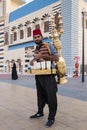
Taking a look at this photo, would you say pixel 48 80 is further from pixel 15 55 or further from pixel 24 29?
pixel 15 55

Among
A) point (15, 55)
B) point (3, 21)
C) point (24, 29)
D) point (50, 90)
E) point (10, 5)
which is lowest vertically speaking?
point (50, 90)

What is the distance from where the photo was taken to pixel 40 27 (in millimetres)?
30219

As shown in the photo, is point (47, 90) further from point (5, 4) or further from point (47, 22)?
point (5, 4)

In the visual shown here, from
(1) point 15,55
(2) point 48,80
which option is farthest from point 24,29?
(2) point 48,80

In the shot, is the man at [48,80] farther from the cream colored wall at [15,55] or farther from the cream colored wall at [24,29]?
the cream colored wall at [15,55]

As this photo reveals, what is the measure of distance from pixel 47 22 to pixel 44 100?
25048 millimetres

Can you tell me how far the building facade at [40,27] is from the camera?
23844 millimetres

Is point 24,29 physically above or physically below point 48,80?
above

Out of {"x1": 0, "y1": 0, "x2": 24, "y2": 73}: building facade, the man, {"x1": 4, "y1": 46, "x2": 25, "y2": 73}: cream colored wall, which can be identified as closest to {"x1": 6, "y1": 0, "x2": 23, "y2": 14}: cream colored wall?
{"x1": 0, "y1": 0, "x2": 24, "y2": 73}: building facade

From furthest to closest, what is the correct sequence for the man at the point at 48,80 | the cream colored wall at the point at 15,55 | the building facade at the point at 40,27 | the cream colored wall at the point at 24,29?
1. the cream colored wall at the point at 15,55
2. the cream colored wall at the point at 24,29
3. the building facade at the point at 40,27
4. the man at the point at 48,80

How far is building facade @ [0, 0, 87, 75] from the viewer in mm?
23844

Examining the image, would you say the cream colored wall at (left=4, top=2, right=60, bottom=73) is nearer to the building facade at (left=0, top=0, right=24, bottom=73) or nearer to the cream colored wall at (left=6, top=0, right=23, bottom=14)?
the building facade at (left=0, top=0, right=24, bottom=73)

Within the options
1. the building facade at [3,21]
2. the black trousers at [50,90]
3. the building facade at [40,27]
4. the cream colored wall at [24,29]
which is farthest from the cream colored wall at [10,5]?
the black trousers at [50,90]

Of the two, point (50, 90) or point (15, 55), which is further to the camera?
point (15, 55)
